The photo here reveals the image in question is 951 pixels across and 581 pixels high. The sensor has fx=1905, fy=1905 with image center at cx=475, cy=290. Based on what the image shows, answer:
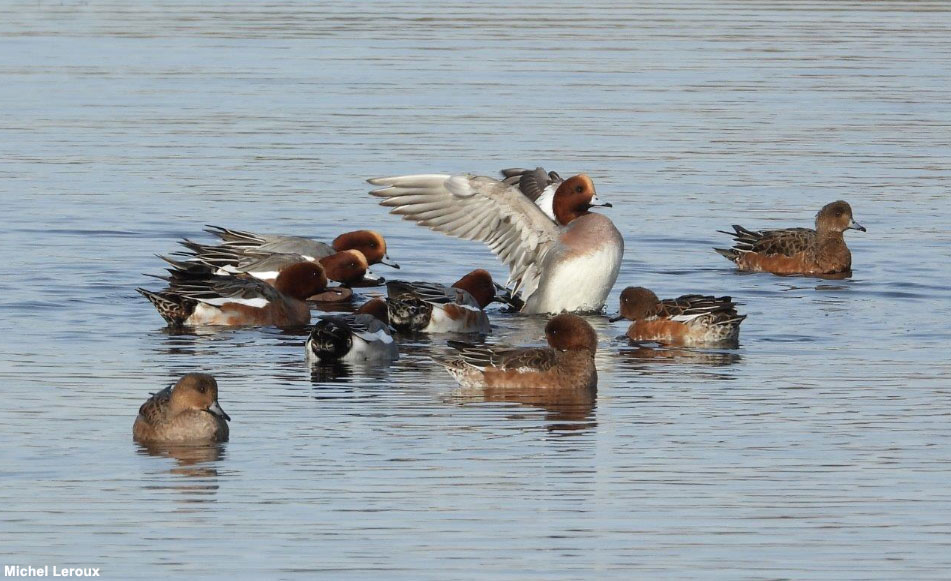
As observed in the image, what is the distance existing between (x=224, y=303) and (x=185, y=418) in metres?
4.52

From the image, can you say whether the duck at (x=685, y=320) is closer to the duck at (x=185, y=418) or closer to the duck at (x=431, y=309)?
the duck at (x=431, y=309)

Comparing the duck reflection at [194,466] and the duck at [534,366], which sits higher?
the duck at [534,366]

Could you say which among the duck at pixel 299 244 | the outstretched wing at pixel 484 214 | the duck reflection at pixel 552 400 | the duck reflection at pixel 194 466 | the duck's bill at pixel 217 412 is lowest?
the duck reflection at pixel 194 466

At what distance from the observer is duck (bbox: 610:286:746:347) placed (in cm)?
1337

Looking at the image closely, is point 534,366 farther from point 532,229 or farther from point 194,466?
point 532,229

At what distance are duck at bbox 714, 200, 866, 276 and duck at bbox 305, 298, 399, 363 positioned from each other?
475 centimetres

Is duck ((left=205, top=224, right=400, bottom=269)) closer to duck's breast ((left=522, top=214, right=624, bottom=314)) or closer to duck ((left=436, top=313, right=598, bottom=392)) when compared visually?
duck's breast ((left=522, top=214, right=624, bottom=314))

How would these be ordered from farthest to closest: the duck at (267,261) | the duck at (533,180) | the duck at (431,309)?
the duck at (533,180) → the duck at (267,261) → the duck at (431,309)

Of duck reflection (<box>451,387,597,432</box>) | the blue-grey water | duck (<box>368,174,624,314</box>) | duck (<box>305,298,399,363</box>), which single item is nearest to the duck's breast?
duck (<box>368,174,624,314</box>)

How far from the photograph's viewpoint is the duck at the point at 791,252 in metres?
16.8

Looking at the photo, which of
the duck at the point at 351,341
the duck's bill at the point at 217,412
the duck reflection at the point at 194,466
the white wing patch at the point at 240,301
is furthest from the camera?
the white wing patch at the point at 240,301

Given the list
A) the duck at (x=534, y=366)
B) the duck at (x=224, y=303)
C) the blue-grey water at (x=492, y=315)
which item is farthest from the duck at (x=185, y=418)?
the duck at (x=224, y=303)

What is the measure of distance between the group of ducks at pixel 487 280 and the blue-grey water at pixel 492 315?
324 mm

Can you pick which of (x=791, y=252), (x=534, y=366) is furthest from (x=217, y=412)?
(x=791, y=252)
